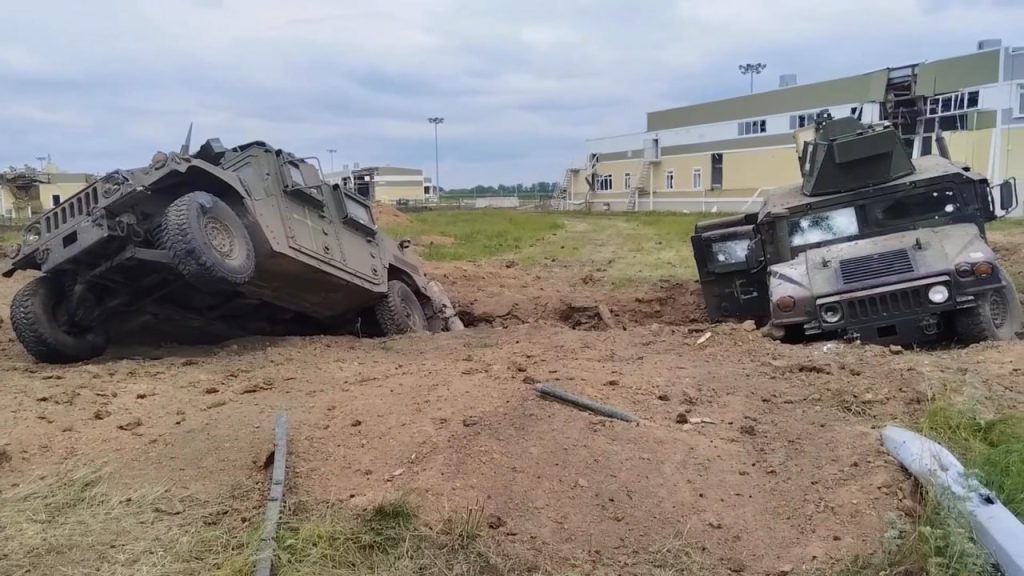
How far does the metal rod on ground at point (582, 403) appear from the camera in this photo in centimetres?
497

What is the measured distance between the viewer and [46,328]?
307 inches

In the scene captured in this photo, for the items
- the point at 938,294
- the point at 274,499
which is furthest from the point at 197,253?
the point at 938,294

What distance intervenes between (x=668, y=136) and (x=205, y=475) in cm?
4084

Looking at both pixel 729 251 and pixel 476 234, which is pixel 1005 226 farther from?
pixel 729 251

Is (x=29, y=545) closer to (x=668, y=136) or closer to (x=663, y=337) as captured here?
(x=663, y=337)

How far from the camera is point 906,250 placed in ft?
23.8

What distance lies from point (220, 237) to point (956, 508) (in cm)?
580

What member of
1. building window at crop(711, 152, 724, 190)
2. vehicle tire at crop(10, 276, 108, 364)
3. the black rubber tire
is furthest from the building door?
vehicle tire at crop(10, 276, 108, 364)

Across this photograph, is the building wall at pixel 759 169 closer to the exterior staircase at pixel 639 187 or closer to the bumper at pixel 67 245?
the exterior staircase at pixel 639 187

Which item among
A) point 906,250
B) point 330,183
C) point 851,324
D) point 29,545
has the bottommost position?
point 29,545

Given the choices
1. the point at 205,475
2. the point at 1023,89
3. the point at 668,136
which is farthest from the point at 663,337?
the point at 668,136

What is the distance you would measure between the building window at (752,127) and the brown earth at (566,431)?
106ft

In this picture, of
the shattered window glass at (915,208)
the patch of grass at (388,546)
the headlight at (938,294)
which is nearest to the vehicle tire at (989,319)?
the headlight at (938,294)

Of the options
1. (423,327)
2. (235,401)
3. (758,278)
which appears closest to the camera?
(235,401)
